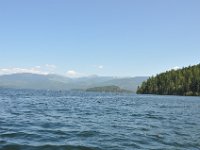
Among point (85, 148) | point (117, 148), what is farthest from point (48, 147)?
point (117, 148)

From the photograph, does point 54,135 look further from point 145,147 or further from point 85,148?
point 145,147

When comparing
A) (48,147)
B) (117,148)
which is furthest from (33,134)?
(117,148)

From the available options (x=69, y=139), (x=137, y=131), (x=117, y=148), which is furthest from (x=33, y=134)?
(x=137, y=131)

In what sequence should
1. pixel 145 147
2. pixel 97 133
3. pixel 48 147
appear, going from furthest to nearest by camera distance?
pixel 97 133 → pixel 145 147 → pixel 48 147

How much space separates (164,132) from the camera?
30609mm

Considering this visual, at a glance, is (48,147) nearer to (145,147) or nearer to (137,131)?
(145,147)

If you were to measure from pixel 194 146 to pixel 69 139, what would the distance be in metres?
8.65

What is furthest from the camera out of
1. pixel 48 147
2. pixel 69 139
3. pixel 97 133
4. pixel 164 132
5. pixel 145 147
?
pixel 164 132

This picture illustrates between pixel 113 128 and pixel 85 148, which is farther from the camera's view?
pixel 113 128

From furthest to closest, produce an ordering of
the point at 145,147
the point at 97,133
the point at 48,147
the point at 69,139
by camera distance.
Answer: the point at 97,133
the point at 69,139
the point at 145,147
the point at 48,147

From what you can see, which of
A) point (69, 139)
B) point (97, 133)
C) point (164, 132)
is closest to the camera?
point (69, 139)

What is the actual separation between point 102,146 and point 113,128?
878 cm

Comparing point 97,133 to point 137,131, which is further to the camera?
point 137,131

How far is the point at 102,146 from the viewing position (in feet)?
76.5
